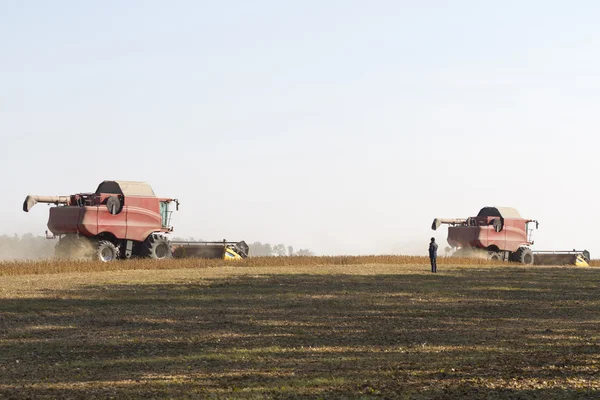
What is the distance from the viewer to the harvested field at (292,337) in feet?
45.2

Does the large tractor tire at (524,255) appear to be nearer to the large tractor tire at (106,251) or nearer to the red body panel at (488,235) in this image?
the red body panel at (488,235)

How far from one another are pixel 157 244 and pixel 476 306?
25538 millimetres

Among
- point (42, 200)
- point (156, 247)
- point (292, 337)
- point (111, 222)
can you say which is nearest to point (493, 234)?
point (156, 247)

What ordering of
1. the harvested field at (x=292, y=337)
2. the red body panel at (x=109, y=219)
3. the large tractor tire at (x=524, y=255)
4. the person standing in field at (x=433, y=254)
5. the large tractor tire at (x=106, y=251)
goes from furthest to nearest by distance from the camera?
the large tractor tire at (x=524, y=255), the large tractor tire at (x=106, y=251), the red body panel at (x=109, y=219), the person standing in field at (x=433, y=254), the harvested field at (x=292, y=337)

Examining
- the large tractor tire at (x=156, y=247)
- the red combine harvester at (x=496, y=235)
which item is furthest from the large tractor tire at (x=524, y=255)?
the large tractor tire at (x=156, y=247)

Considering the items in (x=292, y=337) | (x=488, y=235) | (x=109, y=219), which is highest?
(x=488, y=235)

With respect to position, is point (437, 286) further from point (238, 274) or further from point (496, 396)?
point (496, 396)

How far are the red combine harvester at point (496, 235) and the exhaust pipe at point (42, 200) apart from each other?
2750 cm

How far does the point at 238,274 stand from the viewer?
40.0 metres

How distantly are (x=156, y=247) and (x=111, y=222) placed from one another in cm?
349

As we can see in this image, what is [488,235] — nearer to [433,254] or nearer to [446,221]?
[446,221]

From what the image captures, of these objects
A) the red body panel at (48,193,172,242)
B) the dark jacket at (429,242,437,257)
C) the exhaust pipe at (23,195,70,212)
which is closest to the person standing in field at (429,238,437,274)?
the dark jacket at (429,242,437,257)

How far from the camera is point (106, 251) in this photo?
46.5 m

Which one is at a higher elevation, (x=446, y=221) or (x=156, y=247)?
(x=446, y=221)
